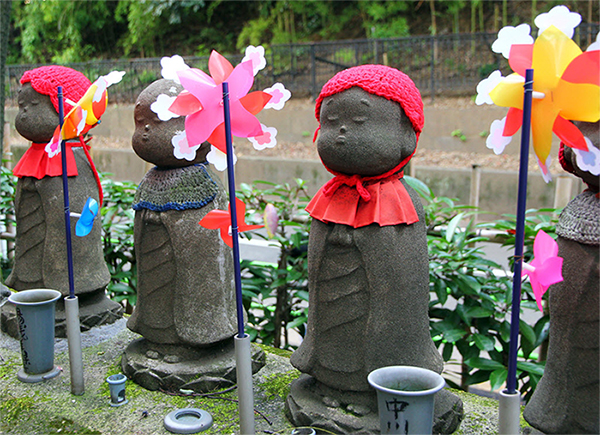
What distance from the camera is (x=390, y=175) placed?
221 cm

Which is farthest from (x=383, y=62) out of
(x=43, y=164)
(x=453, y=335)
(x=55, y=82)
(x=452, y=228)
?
(x=453, y=335)

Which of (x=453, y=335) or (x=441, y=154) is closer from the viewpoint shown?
(x=453, y=335)

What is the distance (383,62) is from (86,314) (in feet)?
26.6

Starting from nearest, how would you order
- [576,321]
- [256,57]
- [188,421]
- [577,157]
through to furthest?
[577,157], [576,321], [256,57], [188,421]

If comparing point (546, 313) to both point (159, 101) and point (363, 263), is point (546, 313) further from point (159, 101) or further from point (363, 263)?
point (159, 101)

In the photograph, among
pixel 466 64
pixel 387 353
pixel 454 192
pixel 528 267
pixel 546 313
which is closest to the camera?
pixel 528 267

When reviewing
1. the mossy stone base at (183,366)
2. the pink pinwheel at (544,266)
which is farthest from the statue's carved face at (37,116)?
the pink pinwheel at (544,266)

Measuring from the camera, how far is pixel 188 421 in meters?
2.41

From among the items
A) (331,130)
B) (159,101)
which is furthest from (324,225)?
(159,101)

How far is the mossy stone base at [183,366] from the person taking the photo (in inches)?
105

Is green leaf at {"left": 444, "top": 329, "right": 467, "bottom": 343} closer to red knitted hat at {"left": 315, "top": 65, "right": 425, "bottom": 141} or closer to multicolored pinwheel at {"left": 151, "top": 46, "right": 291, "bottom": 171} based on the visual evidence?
red knitted hat at {"left": 315, "top": 65, "right": 425, "bottom": 141}

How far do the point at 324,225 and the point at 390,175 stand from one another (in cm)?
31

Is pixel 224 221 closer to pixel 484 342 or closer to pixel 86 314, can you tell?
pixel 484 342

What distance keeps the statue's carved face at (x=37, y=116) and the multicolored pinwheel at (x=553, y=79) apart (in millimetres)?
2455
